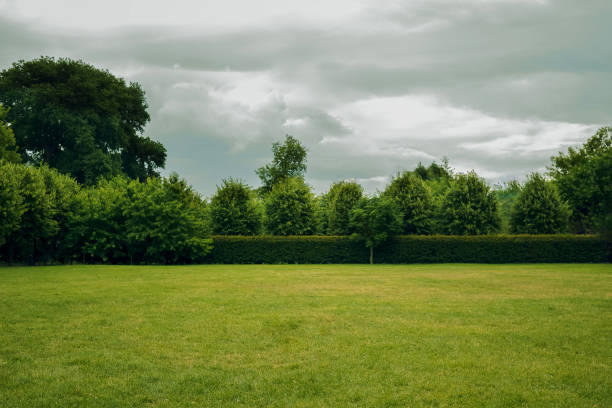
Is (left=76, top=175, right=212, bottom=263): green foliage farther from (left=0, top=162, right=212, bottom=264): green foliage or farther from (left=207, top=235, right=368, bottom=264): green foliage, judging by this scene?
(left=207, top=235, right=368, bottom=264): green foliage

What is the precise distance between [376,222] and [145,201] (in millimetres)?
14362

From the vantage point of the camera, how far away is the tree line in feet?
90.8

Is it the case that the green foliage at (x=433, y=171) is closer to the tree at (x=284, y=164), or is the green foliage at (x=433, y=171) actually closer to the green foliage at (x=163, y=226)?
the tree at (x=284, y=164)

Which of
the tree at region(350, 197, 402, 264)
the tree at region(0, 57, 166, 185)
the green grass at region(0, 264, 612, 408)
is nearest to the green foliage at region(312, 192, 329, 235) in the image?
the tree at region(350, 197, 402, 264)

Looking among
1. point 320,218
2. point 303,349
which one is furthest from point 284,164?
point 303,349

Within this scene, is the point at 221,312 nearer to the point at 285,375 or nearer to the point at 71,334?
the point at 71,334

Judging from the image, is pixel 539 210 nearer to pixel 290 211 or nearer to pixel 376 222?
pixel 376 222

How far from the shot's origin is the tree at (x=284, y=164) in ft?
187

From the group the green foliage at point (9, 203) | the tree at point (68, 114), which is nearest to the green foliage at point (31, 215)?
the green foliage at point (9, 203)

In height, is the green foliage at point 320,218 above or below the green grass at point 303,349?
above

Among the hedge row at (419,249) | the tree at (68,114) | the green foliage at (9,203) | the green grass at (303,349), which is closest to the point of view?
the green grass at (303,349)

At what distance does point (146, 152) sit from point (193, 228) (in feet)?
81.3

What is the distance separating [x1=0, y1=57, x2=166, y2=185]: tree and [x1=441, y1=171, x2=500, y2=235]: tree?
28935 millimetres

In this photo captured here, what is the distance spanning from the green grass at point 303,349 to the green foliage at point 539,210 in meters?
20.6
